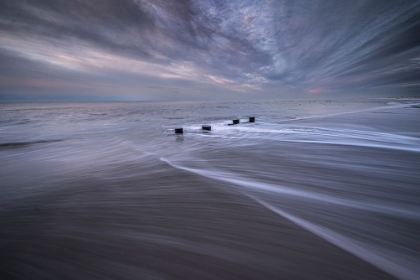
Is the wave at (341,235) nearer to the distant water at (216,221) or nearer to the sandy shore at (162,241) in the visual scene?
the distant water at (216,221)

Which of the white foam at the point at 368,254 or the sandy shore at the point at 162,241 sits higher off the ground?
the white foam at the point at 368,254

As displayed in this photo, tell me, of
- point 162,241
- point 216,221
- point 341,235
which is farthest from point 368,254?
point 162,241

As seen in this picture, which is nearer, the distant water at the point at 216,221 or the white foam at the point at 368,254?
the white foam at the point at 368,254

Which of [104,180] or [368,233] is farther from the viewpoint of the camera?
[104,180]

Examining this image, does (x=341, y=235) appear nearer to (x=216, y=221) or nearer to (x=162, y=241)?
(x=216, y=221)

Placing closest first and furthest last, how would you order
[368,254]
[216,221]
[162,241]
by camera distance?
[368,254]
[162,241]
[216,221]

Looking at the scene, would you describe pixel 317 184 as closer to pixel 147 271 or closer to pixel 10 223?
pixel 147 271

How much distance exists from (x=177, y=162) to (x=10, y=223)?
9.52 feet

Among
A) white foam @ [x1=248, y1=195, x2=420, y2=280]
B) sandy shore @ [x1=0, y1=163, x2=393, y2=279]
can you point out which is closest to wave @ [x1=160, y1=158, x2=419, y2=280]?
white foam @ [x1=248, y1=195, x2=420, y2=280]

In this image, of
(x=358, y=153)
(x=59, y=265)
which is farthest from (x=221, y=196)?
(x=358, y=153)

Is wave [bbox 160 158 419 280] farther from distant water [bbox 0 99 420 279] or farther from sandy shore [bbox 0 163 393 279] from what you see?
Answer: sandy shore [bbox 0 163 393 279]

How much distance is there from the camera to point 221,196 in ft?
8.69

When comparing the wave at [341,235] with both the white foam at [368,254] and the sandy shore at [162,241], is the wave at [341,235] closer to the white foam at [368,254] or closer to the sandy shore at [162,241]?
the white foam at [368,254]

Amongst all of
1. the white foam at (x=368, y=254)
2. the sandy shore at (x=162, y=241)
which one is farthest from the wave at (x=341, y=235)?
the sandy shore at (x=162, y=241)
